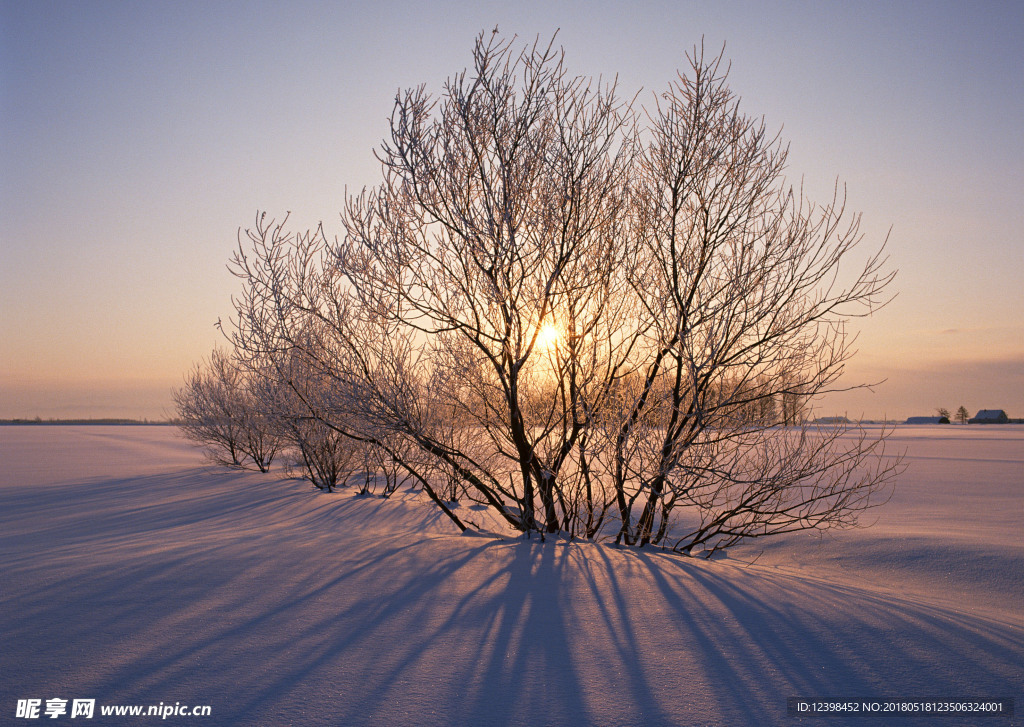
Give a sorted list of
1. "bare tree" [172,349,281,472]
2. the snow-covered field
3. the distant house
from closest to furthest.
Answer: the snow-covered field < "bare tree" [172,349,281,472] < the distant house

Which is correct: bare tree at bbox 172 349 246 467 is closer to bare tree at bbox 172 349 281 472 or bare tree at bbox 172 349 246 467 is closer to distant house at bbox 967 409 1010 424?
bare tree at bbox 172 349 281 472

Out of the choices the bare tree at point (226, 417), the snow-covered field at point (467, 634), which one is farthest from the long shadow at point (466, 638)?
the bare tree at point (226, 417)

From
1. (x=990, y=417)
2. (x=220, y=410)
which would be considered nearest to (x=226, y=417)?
(x=220, y=410)

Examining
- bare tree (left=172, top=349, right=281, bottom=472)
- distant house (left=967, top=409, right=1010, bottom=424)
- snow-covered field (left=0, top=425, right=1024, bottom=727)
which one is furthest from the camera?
distant house (left=967, top=409, right=1010, bottom=424)

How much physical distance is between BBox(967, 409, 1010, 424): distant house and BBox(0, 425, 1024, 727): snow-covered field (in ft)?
272

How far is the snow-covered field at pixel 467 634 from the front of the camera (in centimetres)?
255

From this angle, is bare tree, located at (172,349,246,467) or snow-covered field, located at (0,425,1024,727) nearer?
snow-covered field, located at (0,425,1024,727)

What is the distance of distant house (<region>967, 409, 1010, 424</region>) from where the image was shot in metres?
70.6

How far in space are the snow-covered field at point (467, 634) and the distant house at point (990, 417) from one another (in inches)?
3260

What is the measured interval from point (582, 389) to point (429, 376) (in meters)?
1.86

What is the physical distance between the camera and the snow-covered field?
2.55 meters

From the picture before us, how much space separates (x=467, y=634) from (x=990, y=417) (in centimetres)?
9055

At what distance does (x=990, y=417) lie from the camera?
72.4 meters

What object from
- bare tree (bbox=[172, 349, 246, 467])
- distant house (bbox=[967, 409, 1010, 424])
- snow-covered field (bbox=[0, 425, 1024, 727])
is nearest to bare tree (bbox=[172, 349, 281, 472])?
bare tree (bbox=[172, 349, 246, 467])
